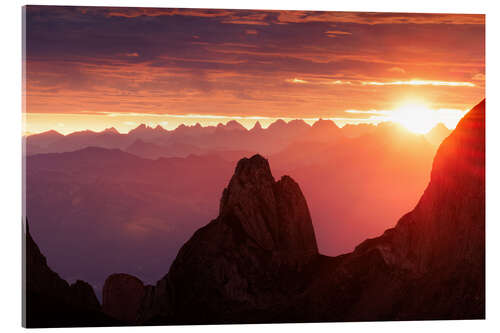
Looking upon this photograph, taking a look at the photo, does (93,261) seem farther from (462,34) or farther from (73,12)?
(462,34)

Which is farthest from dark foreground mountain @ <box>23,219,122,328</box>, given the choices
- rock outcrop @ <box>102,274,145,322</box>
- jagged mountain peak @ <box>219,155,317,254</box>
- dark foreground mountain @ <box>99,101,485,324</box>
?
jagged mountain peak @ <box>219,155,317,254</box>

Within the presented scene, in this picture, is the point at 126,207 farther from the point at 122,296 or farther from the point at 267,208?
the point at 267,208

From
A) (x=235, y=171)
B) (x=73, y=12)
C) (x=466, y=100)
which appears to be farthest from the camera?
(x=235, y=171)

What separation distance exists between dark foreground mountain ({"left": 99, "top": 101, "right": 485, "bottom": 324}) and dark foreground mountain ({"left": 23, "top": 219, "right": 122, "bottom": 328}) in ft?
4.64

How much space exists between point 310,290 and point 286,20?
25.8 feet

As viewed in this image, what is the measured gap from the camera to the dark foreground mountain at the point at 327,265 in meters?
21.2

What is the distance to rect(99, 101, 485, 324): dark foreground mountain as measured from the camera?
2123cm

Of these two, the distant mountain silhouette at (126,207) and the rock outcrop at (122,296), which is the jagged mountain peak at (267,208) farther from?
the rock outcrop at (122,296)

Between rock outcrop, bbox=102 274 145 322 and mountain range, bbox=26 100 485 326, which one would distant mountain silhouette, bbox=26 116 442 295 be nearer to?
mountain range, bbox=26 100 485 326

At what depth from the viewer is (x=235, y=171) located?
23.4 metres

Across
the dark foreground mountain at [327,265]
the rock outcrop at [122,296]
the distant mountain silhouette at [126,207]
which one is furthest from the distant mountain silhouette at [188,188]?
the rock outcrop at [122,296]

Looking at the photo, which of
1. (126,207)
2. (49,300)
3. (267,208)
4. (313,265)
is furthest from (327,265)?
(49,300)

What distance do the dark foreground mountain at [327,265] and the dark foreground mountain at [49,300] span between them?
1.41m

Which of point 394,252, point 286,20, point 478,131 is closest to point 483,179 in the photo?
point 478,131
